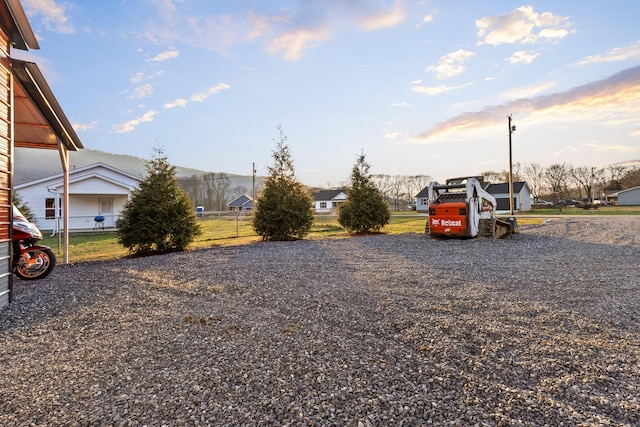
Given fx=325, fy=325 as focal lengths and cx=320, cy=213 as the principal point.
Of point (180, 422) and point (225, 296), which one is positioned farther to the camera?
point (225, 296)

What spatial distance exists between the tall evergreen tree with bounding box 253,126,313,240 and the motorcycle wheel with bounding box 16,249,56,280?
7355mm

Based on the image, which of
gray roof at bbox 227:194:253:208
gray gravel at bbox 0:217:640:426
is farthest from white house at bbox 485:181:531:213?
gray gravel at bbox 0:217:640:426

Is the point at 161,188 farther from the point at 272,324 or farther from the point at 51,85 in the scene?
the point at 272,324

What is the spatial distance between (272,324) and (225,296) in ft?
5.09

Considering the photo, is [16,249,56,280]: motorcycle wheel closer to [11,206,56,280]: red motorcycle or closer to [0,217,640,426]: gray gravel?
[11,206,56,280]: red motorcycle

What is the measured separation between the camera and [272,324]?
3617mm

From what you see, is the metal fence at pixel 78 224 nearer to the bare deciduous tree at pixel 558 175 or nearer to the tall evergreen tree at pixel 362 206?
the tall evergreen tree at pixel 362 206

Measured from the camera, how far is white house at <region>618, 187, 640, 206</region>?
49.1m

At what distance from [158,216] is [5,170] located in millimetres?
4817

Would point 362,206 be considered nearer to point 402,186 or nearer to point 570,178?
point 402,186

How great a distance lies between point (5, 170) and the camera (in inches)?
188

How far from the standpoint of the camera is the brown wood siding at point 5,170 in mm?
4527

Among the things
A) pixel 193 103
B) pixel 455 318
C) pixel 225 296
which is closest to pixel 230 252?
pixel 225 296

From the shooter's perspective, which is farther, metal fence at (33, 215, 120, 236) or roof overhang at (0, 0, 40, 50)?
metal fence at (33, 215, 120, 236)
